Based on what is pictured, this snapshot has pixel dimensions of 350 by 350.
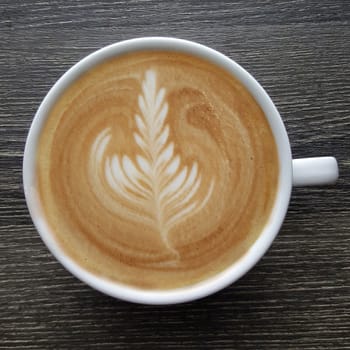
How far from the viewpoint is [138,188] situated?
0.79 m

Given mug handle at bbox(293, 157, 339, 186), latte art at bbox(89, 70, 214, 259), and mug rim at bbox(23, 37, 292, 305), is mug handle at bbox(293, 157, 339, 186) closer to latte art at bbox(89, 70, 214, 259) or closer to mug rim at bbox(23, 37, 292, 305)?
mug rim at bbox(23, 37, 292, 305)

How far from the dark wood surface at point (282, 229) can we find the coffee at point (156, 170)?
5.2 inches

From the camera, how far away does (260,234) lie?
80 centimetres

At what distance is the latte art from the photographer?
30.9 inches

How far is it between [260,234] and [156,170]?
7.1 inches

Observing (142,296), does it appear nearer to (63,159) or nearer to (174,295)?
(174,295)

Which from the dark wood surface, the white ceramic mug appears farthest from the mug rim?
the dark wood surface

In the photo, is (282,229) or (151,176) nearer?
(151,176)

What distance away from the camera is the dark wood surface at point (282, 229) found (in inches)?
35.7

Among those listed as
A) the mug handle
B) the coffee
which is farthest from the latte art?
the mug handle

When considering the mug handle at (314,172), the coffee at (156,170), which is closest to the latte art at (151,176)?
the coffee at (156,170)

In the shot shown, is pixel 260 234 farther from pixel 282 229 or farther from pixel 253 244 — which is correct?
pixel 282 229

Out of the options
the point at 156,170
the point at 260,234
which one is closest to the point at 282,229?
the point at 260,234

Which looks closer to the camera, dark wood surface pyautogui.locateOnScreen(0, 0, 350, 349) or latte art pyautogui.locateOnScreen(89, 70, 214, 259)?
latte art pyautogui.locateOnScreen(89, 70, 214, 259)
